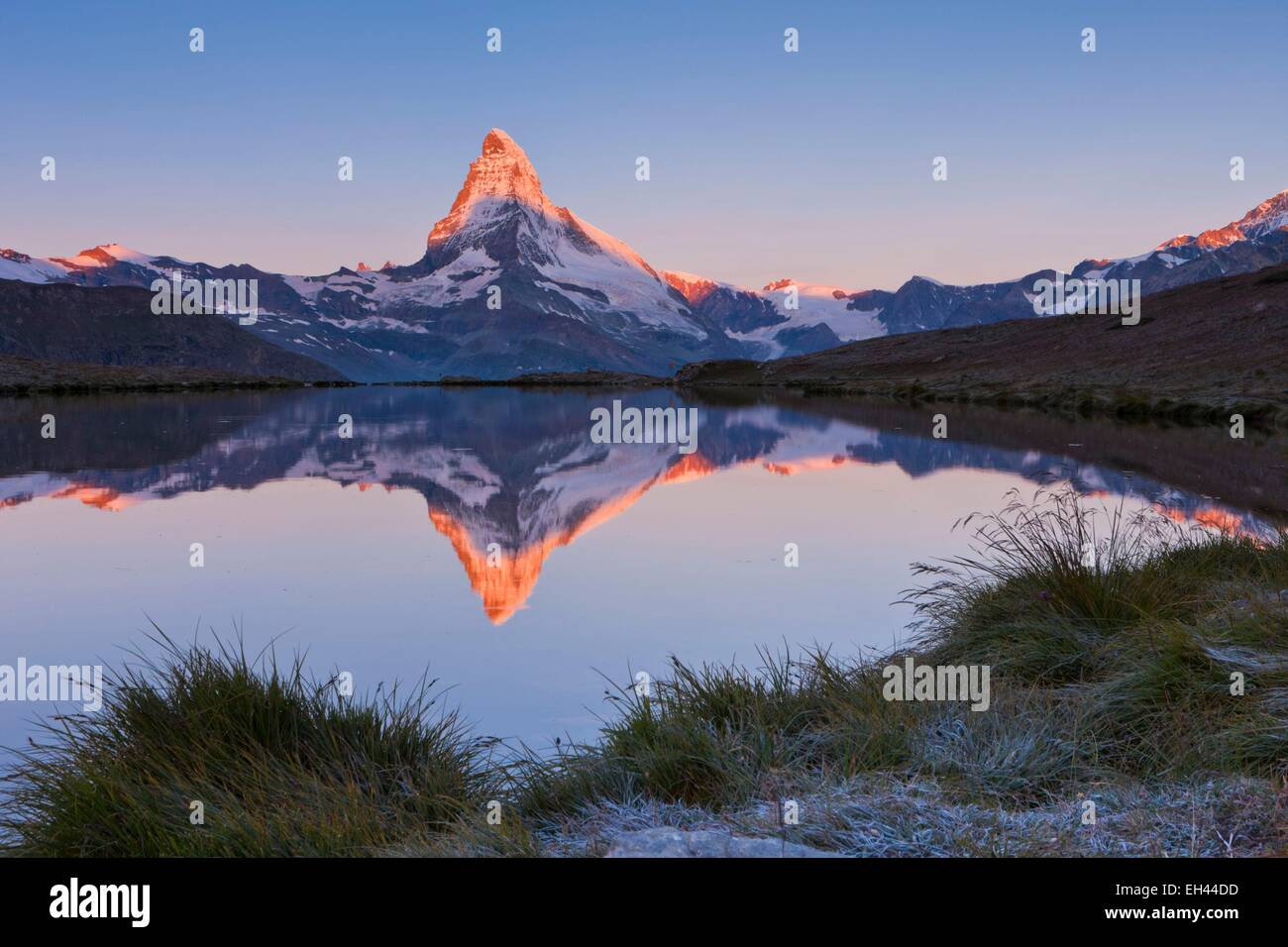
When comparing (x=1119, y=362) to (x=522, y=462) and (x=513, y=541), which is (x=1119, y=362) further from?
(x=513, y=541)

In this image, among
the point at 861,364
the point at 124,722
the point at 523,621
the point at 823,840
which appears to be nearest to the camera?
the point at 823,840

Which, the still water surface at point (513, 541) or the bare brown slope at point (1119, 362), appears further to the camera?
the bare brown slope at point (1119, 362)

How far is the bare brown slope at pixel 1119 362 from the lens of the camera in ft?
147

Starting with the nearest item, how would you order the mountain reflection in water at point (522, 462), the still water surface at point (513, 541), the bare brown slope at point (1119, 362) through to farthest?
the still water surface at point (513, 541) < the mountain reflection in water at point (522, 462) < the bare brown slope at point (1119, 362)

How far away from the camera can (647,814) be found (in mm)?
4285

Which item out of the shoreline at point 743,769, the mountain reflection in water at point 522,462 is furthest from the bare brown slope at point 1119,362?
the shoreline at point 743,769

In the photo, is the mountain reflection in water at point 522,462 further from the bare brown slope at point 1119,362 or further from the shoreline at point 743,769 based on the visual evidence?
the bare brown slope at point 1119,362

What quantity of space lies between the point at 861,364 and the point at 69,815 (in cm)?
12751

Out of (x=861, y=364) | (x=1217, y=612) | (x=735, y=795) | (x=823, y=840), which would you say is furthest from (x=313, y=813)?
(x=861, y=364)

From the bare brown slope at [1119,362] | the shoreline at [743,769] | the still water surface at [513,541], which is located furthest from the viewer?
the bare brown slope at [1119,362]

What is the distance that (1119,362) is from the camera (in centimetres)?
7169

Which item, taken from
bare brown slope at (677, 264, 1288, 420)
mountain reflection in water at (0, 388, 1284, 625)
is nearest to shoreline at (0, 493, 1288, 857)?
mountain reflection in water at (0, 388, 1284, 625)
